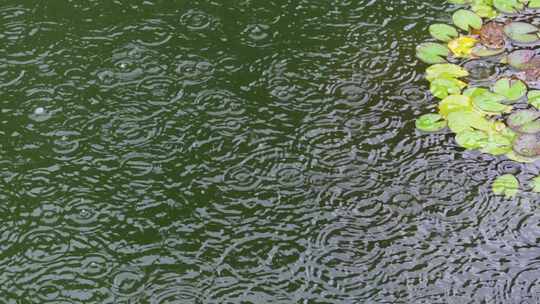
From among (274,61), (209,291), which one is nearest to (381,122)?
(274,61)

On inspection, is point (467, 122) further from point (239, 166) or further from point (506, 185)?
point (239, 166)

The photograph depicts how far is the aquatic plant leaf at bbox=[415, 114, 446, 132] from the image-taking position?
2775 mm

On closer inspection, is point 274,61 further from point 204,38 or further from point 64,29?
point 64,29

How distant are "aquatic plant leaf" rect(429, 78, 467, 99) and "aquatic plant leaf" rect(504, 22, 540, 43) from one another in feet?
1.19

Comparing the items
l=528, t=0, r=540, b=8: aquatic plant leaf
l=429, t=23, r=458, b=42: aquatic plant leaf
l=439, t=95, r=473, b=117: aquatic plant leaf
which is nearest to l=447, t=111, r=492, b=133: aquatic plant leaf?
l=439, t=95, r=473, b=117: aquatic plant leaf

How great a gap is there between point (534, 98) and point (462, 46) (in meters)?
0.38

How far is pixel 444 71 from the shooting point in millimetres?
2969

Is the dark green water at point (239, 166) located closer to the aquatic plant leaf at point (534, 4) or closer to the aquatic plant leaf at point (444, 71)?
the aquatic plant leaf at point (444, 71)

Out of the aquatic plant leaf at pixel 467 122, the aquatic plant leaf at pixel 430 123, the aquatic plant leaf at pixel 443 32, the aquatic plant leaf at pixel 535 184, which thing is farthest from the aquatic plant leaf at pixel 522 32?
the aquatic plant leaf at pixel 535 184

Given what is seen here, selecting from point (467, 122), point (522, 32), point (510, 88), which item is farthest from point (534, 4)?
point (467, 122)

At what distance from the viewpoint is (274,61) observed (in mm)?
3010

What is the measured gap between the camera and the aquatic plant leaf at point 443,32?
3.13m

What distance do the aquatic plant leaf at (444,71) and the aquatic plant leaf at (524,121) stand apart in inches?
10.9

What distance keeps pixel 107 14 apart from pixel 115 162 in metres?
0.84
